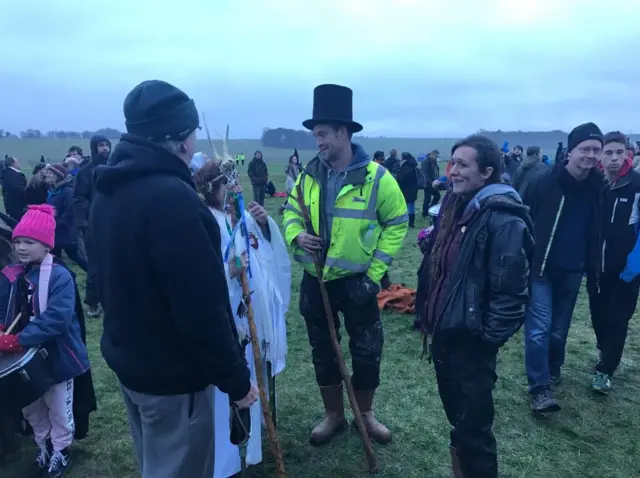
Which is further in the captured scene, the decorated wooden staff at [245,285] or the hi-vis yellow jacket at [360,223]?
the hi-vis yellow jacket at [360,223]

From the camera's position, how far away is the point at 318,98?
11.5ft

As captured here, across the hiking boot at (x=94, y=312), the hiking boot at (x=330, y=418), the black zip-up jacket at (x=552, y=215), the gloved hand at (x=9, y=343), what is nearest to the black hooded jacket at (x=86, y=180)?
the hiking boot at (x=94, y=312)

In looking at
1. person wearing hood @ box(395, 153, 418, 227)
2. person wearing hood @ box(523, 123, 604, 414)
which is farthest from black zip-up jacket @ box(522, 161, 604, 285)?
person wearing hood @ box(395, 153, 418, 227)

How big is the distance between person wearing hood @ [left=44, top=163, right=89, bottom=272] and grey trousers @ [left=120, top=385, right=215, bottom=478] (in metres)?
5.96

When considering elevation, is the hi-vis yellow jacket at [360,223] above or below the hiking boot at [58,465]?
above

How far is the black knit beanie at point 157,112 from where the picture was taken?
1995 millimetres

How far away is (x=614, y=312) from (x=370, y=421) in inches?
98.9

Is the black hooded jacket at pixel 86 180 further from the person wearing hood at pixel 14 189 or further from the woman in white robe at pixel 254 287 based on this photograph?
the woman in white robe at pixel 254 287

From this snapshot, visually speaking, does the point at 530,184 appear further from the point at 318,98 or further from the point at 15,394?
the point at 15,394

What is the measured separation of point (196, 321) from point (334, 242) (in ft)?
5.71

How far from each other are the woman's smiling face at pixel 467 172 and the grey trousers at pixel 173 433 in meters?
1.81

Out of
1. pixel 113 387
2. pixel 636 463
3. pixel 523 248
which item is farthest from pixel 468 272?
pixel 113 387

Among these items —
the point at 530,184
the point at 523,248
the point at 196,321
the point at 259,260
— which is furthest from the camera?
the point at 530,184

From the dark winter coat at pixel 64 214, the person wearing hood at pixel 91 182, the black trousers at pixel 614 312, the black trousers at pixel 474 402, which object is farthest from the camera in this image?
the dark winter coat at pixel 64 214
